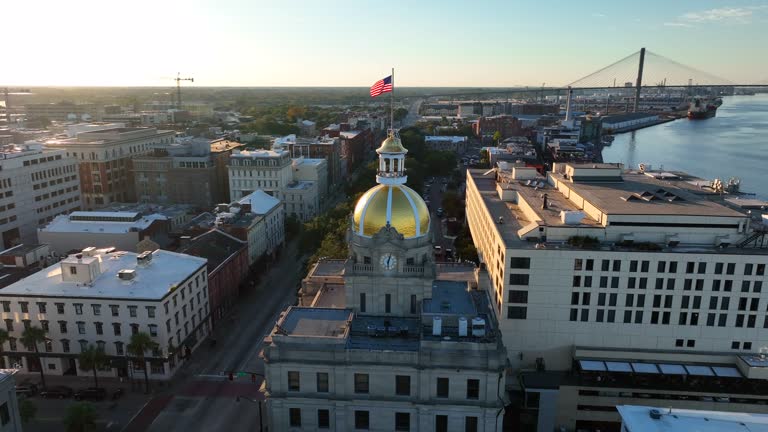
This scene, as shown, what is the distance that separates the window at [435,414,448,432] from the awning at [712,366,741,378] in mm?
36520

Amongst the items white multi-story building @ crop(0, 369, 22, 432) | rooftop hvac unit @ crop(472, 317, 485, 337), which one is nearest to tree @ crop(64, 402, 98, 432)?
white multi-story building @ crop(0, 369, 22, 432)

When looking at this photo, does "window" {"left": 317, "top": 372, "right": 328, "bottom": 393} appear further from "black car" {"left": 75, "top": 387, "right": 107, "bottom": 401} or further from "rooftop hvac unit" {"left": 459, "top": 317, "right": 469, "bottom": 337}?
"black car" {"left": 75, "top": 387, "right": 107, "bottom": 401}

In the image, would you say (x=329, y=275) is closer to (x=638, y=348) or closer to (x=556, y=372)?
(x=556, y=372)

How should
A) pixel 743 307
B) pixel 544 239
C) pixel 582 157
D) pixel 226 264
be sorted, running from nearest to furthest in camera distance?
pixel 743 307
pixel 544 239
pixel 226 264
pixel 582 157

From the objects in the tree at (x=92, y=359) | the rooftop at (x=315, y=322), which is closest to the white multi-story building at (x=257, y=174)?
the tree at (x=92, y=359)

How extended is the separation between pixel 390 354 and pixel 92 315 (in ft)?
127

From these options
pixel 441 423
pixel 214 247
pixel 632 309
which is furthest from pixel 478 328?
pixel 214 247

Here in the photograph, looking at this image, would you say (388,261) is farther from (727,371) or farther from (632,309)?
(727,371)

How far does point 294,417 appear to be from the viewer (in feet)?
150

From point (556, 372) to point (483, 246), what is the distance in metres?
24.5

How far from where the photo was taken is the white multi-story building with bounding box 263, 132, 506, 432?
4362 cm

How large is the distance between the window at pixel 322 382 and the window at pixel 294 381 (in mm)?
1607

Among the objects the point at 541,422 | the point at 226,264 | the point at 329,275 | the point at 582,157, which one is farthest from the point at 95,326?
the point at 582,157

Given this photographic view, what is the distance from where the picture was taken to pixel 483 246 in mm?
84000
